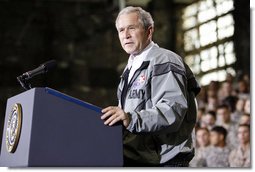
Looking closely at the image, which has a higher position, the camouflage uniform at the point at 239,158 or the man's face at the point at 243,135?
the man's face at the point at 243,135

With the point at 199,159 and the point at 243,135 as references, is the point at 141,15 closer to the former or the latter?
the point at 243,135

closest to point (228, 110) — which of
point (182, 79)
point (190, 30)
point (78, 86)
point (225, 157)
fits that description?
point (225, 157)

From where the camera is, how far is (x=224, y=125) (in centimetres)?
381

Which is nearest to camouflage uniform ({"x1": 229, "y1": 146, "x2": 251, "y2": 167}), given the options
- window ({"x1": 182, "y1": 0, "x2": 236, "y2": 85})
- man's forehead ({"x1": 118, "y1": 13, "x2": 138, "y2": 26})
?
window ({"x1": 182, "y1": 0, "x2": 236, "y2": 85})

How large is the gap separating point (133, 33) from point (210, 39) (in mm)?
2440

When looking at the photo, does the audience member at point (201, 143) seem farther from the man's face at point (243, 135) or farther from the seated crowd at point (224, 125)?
the man's face at point (243, 135)

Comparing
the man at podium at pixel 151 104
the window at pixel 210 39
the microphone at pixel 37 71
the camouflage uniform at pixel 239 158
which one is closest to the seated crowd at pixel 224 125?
the camouflage uniform at pixel 239 158

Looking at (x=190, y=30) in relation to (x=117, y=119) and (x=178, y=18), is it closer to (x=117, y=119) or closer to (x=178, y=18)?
(x=178, y=18)

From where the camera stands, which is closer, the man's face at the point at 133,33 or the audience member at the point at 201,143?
the man's face at the point at 133,33

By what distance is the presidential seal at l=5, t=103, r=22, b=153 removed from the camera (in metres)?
1.33

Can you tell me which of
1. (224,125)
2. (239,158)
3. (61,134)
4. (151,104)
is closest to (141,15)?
(151,104)

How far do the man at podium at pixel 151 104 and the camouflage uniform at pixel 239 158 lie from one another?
1.96m

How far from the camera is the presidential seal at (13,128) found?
133 centimetres

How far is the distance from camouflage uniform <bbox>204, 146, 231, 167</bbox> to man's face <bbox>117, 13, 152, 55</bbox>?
2262 millimetres
